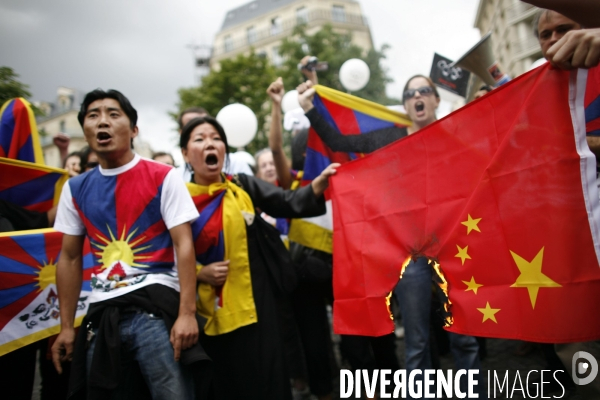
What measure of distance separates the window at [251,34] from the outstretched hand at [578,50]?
38.8 metres

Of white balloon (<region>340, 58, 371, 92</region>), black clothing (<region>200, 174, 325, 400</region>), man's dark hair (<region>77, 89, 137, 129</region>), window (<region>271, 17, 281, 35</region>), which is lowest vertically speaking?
black clothing (<region>200, 174, 325, 400</region>)

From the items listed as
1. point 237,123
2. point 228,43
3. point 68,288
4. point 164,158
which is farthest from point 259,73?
point 228,43

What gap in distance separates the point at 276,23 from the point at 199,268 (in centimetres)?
3710

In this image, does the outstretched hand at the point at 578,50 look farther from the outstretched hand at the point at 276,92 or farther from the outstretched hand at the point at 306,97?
the outstretched hand at the point at 276,92

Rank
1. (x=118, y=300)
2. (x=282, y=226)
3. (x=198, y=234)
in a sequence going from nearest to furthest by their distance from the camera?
(x=118, y=300), (x=198, y=234), (x=282, y=226)

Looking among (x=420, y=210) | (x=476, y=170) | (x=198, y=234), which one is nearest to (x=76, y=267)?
(x=198, y=234)

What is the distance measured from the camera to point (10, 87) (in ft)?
9.96

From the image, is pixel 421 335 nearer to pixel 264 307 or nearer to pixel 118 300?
pixel 264 307

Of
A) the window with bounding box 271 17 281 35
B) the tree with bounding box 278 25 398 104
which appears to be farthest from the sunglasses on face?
the window with bounding box 271 17 281 35

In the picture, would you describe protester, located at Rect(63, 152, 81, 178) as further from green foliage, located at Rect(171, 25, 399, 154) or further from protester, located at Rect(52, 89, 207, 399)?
green foliage, located at Rect(171, 25, 399, 154)

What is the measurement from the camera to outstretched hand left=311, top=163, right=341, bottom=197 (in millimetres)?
2656

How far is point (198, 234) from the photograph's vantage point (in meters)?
2.44

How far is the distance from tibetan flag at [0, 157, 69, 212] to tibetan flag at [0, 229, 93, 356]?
36 centimetres

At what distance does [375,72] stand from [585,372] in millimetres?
17265
